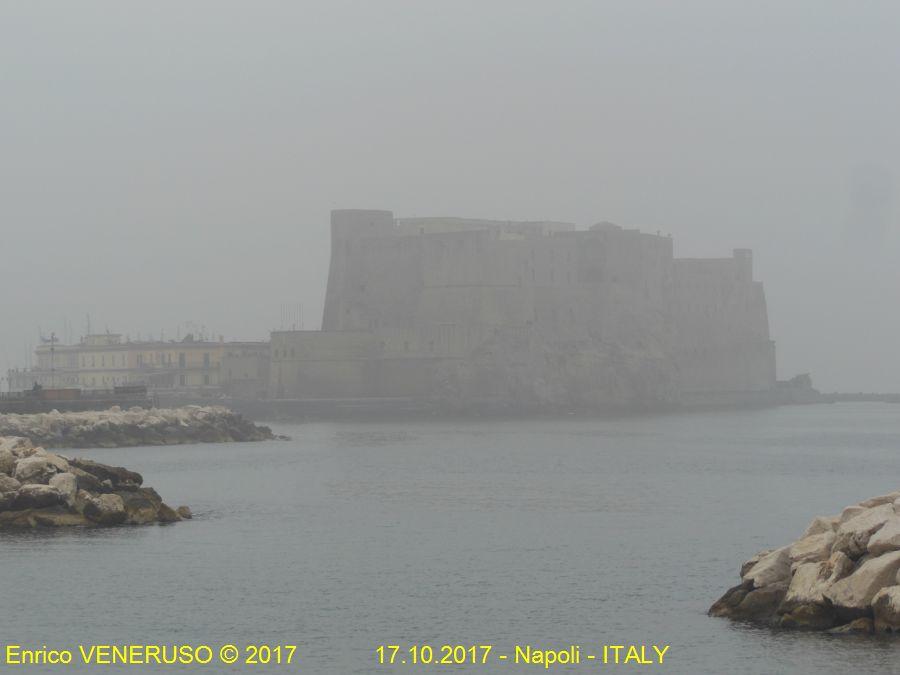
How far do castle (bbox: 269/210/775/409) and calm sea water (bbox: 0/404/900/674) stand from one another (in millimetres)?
26818

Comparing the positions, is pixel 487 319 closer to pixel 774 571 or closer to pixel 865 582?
pixel 774 571

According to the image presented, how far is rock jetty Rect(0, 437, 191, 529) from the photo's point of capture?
19.7 m

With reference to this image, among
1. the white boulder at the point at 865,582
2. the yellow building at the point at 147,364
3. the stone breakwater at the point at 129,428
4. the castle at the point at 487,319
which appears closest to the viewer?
the white boulder at the point at 865,582

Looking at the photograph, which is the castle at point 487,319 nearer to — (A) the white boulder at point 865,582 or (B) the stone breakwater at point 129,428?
(B) the stone breakwater at point 129,428

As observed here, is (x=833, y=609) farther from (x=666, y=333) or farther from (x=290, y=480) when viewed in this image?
(x=666, y=333)

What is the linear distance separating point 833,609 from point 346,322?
5238 centimetres

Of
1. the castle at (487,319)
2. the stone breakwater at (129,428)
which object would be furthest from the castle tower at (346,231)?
the stone breakwater at (129,428)

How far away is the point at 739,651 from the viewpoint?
39.7 ft

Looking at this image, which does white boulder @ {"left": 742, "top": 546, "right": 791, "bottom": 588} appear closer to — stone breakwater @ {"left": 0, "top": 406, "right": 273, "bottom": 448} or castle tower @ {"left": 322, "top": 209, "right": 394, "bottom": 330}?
stone breakwater @ {"left": 0, "top": 406, "right": 273, "bottom": 448}

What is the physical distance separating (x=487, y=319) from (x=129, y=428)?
2415cm

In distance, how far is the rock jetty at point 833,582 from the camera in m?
11.9

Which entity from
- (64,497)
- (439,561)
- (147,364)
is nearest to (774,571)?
(439,561)

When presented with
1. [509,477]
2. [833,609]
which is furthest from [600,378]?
[833,609]

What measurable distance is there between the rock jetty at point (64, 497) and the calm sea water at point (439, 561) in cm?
51
